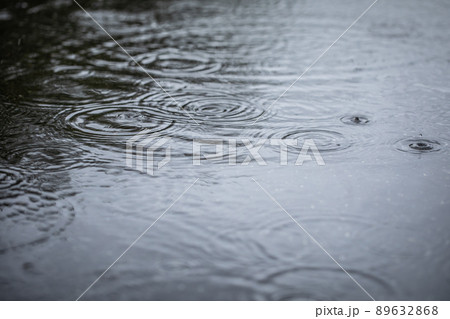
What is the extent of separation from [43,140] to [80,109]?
44 centimetres

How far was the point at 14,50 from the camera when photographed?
421 centimetres

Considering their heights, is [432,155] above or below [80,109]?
below

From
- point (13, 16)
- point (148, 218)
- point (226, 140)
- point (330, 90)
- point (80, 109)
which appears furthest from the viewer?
point (13, 16)

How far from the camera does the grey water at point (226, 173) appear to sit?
1626 mm

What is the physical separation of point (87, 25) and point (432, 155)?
3.85 metres

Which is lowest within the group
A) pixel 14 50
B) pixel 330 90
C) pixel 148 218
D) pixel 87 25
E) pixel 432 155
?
pixel 148 218

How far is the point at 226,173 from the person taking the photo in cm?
225

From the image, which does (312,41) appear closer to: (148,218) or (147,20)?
(147,20)

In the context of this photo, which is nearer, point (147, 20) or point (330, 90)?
point (330, 90)

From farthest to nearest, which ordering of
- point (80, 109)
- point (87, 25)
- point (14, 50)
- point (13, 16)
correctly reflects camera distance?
point (13, 16) < point (87, 25) < point (14, 50) < point (80, 109)

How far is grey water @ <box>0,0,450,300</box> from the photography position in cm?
163

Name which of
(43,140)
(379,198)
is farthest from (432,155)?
(43,140)

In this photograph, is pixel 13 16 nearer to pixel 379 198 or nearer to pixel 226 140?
pixel 226 140

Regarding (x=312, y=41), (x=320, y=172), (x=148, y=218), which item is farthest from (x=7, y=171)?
(x=312, y=41)
